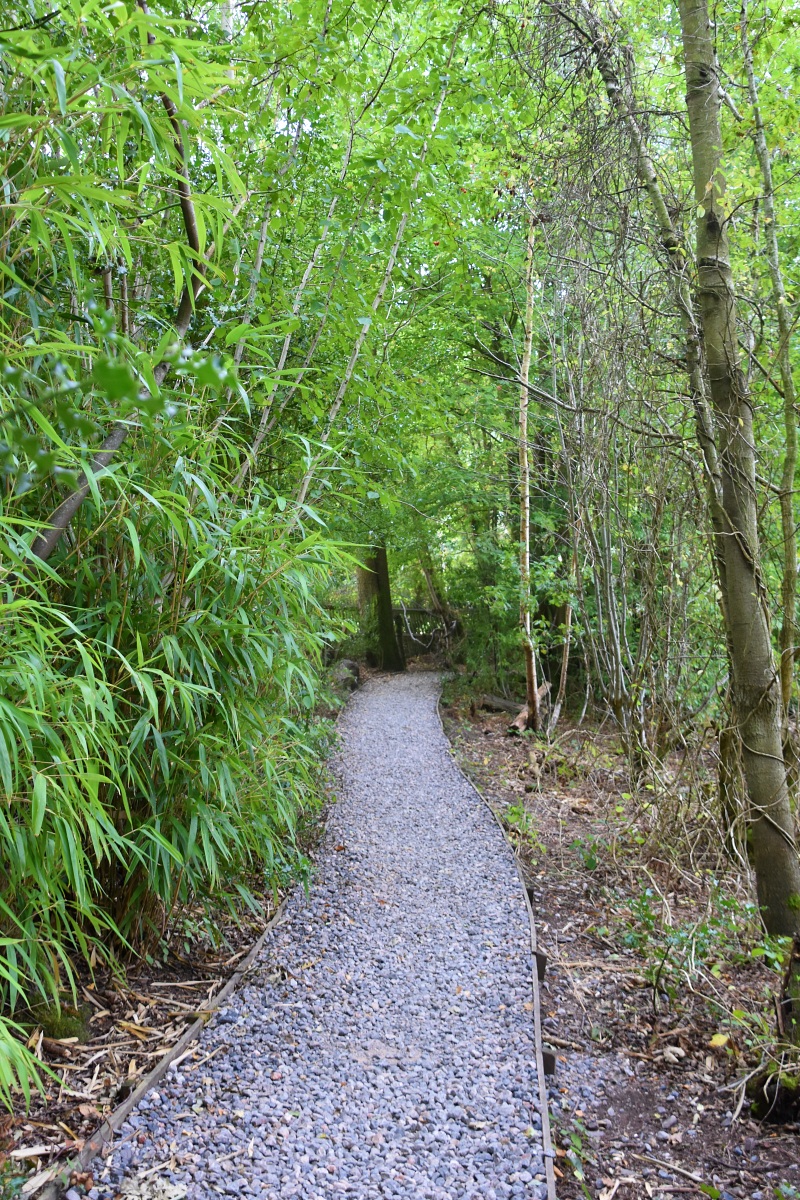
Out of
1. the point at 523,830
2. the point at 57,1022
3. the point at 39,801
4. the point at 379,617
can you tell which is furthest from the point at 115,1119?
the point at 379,617

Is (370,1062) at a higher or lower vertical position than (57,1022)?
lower

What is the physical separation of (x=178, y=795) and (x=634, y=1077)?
1623 millimetres

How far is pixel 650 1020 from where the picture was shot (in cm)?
246

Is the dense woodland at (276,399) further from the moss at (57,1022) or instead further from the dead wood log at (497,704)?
the dead wood log at (497,704)

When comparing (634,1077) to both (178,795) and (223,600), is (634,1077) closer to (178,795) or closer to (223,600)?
(178,795)

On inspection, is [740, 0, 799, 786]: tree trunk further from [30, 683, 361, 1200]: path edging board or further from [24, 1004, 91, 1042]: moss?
[24, 1004, 91, 1042]: moss

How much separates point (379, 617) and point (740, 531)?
878 centimetres

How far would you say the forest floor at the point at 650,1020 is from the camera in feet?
6.01

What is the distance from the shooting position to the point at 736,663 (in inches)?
91.0

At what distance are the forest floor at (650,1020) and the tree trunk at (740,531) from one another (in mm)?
368

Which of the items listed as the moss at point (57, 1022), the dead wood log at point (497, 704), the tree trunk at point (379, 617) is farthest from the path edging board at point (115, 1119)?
the tree trunk at point (379, 617)

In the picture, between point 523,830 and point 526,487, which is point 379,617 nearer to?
point 526,487

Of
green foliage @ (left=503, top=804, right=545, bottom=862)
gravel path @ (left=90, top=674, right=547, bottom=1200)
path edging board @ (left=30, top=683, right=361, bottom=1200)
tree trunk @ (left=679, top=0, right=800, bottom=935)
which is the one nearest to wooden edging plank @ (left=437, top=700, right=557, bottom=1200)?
gravel path @ (left=90, top=674, right=547, bottom=1200)

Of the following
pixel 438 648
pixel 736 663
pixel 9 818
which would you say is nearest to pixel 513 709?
pixel 438 648
